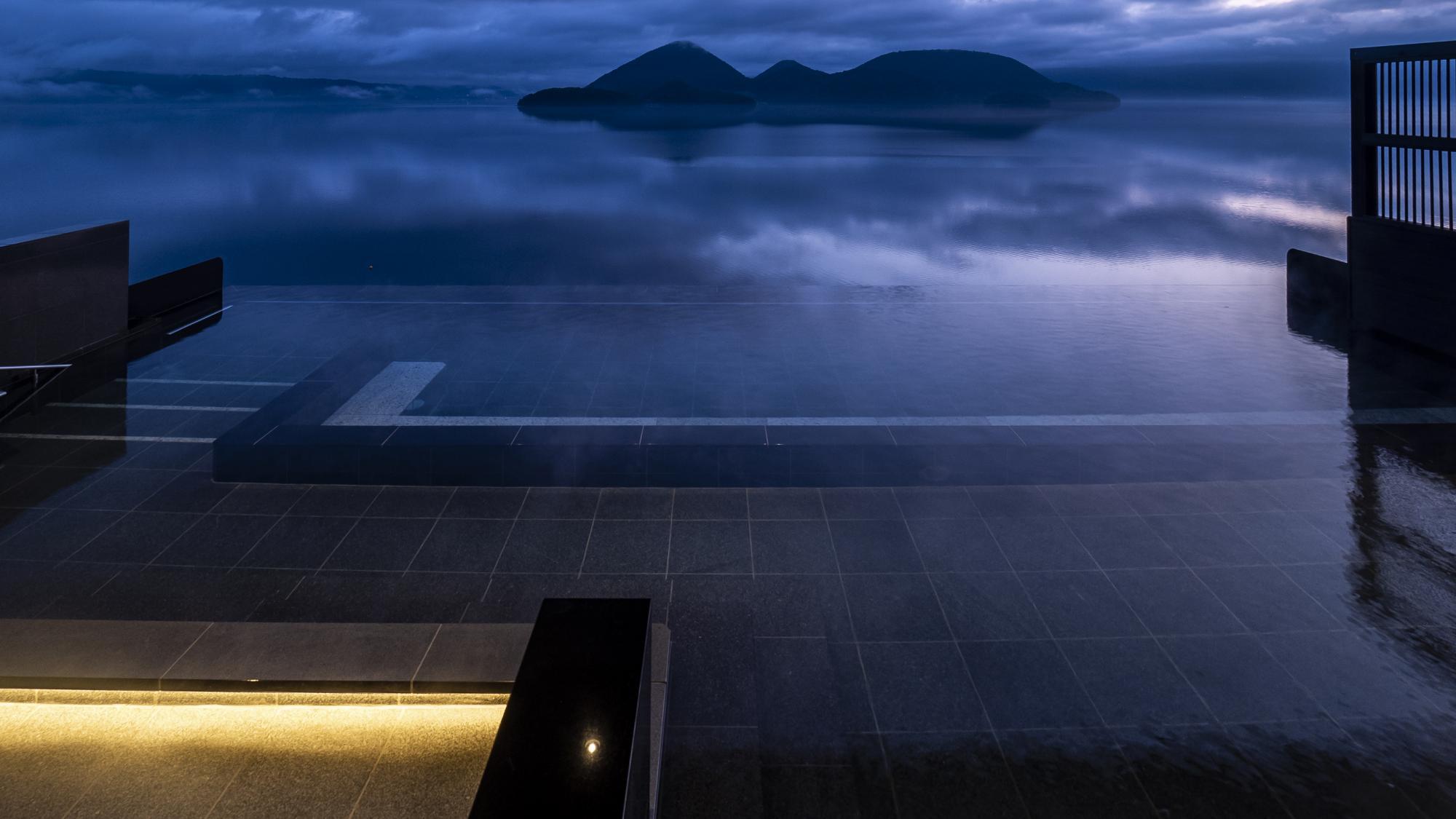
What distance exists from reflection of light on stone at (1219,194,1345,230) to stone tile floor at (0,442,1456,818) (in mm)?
34344

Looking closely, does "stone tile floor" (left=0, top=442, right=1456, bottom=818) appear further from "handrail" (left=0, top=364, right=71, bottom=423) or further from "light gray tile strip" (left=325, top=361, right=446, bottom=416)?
"light gray tile strip" (left=325, top=361, right=446, bottom=416)

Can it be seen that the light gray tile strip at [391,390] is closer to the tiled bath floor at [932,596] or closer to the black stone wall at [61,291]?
the tiled bath floor at [932,596]

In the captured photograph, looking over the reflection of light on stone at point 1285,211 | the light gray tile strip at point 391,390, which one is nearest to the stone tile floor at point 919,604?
the light gray tile strip at point 391,390

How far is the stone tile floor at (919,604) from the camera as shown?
3.49 m

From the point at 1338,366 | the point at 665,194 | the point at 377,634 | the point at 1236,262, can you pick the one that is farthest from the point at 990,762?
the point at 665,194

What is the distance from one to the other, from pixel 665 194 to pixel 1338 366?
1481 inches

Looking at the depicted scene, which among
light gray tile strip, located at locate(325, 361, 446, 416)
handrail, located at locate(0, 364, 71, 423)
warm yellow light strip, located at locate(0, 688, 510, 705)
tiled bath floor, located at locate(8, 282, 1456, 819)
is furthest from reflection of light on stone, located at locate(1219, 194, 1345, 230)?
warm yellow light strip, located at locate(0, 688, 510, 705)

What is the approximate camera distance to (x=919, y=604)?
4691mm

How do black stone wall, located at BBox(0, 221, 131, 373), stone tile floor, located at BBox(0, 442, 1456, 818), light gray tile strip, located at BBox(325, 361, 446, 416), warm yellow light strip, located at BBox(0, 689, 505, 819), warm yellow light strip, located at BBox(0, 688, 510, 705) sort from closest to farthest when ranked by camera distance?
warm yellow light strip, located at BBox(0, 689, 505, 819) → stone tile floor, located at BBox(0, 442, 1456, 818) → warm yellow light strip, located at BBox(0, 688, 510, 705) → light gray tile strip, located at BBox(325, 361, 446, 416) → black stone wall, located at BBox(0, 221, 131, 373)

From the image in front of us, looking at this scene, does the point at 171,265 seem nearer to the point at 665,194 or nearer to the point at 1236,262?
the point at 665,194

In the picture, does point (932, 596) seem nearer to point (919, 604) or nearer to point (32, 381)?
point (919, 604)

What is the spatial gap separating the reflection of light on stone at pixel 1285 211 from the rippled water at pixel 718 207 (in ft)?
0.76

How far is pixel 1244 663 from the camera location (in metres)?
4.18

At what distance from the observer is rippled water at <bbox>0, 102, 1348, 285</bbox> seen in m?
24.7
